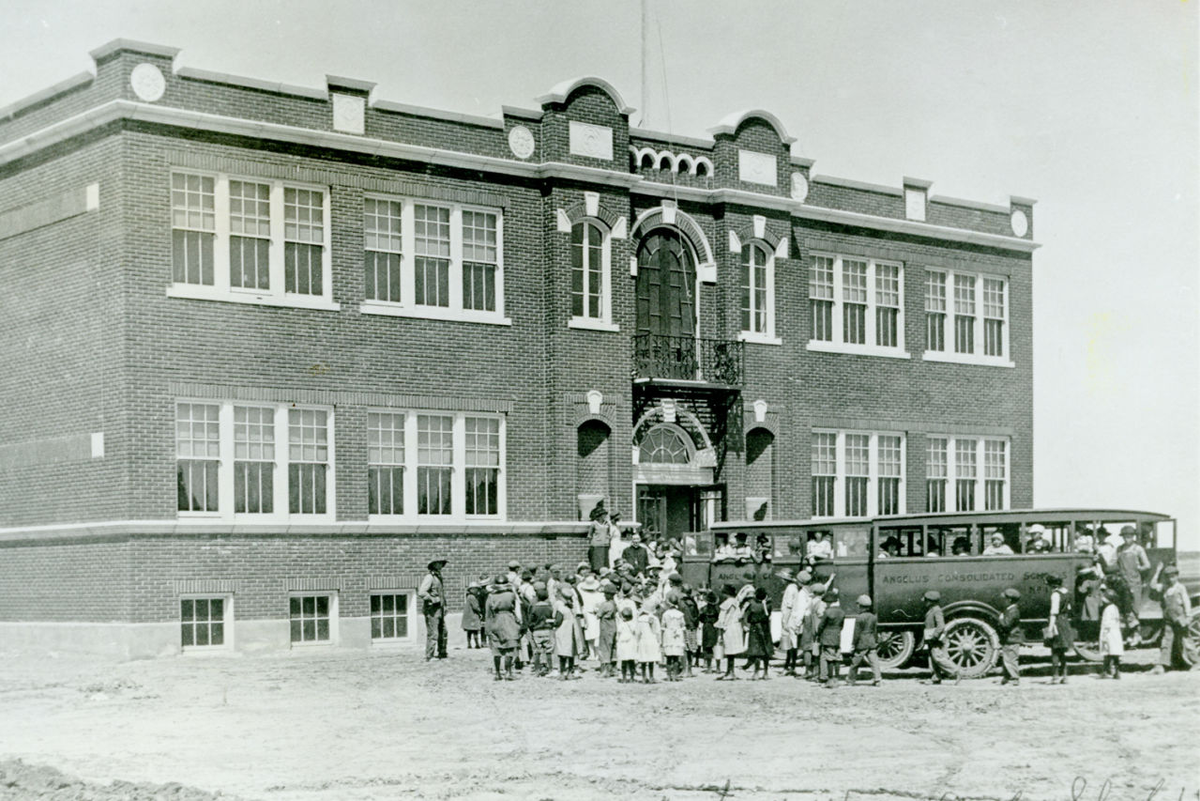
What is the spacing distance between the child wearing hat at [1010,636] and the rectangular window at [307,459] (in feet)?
38.0

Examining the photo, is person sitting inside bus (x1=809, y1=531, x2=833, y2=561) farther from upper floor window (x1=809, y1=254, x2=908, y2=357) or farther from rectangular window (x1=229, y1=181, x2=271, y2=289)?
rectangular window (x1=229, y1=181, x2=271, y2=289)

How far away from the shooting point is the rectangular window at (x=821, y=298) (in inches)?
1286

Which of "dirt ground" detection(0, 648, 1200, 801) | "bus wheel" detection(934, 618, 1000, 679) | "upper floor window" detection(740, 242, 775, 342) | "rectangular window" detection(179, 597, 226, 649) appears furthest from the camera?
"upper floor window" detection(740, 242, 775, 342)

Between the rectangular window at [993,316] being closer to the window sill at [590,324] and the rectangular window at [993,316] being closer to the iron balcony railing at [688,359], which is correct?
the iron balcony railing at [688,359]

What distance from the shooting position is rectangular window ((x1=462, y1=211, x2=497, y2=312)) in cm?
2717

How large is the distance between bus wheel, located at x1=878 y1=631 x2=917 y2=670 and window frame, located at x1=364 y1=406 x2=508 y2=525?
862 centimetres

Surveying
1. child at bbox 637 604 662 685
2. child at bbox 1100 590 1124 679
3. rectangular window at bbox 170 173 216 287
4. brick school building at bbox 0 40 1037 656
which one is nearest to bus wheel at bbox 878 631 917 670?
child at bbox 1100 590 1124 679

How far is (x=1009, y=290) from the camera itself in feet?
119

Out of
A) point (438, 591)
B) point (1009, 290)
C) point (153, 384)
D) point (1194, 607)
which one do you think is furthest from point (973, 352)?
point (153, 384)

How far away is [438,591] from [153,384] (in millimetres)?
5655

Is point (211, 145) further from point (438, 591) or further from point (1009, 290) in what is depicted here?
point (1009, 290)

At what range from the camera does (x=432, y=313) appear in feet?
87.1

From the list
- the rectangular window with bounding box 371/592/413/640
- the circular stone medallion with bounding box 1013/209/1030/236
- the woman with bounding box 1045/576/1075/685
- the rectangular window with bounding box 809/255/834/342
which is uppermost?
the circular stone medallion with bounding box 1013/209/1030/236

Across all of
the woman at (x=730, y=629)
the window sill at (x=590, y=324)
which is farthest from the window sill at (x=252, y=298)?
the woman at (x=730, y=629)
